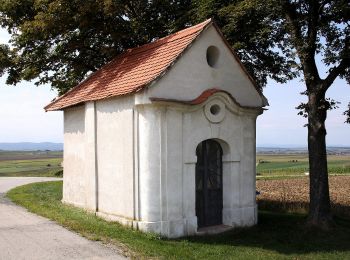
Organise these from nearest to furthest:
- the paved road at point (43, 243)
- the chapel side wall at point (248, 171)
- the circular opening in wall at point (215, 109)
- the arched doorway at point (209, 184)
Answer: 1. the paved road at point (43, 243)
2. the circular opening in wall at point (215, 109)
3. the arched doorway at point (209, 184)
4. the chapel side wall at point (248, 171)

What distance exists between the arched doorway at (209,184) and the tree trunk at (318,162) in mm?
2821

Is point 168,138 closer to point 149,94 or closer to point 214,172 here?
point 149,94

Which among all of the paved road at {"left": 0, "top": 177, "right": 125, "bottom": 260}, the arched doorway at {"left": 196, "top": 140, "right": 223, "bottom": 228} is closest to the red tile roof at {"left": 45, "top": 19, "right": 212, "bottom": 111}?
the arched doorway at {"left": 196, "top": 140, "right": 223, "bottom": 228}

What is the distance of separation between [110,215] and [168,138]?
293cm

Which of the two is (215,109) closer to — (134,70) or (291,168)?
(134,70)

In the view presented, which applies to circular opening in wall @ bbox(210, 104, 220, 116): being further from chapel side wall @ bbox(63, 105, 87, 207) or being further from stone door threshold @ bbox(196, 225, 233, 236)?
chapel side wall @ bbox(63, 105, 87, 207)

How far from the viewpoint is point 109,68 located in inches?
608

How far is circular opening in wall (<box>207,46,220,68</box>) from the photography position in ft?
42.4

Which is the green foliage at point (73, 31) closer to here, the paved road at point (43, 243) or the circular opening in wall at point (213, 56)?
the circular opening in wall at point (213, 56)

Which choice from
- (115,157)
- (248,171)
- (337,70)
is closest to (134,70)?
(115,157)

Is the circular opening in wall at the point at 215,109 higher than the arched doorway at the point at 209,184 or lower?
higher

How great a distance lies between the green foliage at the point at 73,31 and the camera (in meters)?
15.9

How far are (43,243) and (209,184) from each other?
481 centimetres

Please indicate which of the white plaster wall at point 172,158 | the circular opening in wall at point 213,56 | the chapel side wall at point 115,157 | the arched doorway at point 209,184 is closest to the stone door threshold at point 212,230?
the arched doorway at point 209,184
